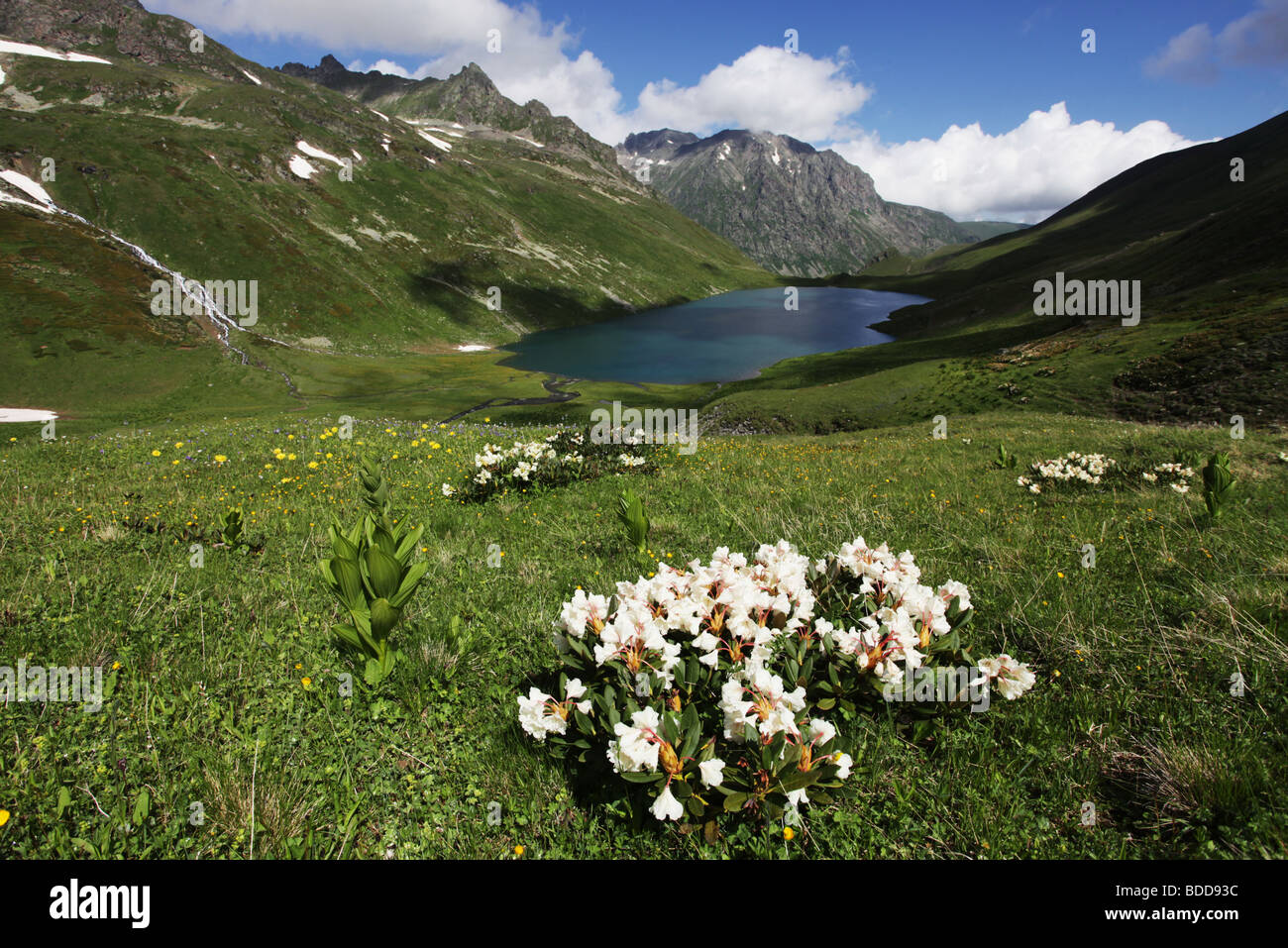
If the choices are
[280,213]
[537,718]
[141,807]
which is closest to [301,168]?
[280,213]

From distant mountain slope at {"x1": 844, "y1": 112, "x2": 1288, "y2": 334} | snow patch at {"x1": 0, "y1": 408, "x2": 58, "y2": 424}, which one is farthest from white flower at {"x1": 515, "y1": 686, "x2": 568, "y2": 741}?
snow patch at {"x1": 0, "y1": 408, "x2": 58, "y2": 424}

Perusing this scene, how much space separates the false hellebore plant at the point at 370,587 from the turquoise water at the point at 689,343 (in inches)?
3705

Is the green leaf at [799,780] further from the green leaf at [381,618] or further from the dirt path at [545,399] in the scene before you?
the dirt path at [545,399]

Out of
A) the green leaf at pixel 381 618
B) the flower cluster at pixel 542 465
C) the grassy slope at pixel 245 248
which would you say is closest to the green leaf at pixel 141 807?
the green leaf at pixel 381 618

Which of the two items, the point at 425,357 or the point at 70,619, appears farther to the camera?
the point at 425,357

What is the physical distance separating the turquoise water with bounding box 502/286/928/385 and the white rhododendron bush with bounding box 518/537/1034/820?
94323 millimetres

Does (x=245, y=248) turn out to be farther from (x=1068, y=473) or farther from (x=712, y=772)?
(x=712, y=772)

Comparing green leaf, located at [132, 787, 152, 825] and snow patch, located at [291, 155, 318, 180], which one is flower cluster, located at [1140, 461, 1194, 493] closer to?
green leaf, located at [132, 787, 152, 825]

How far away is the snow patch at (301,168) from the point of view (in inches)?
5942

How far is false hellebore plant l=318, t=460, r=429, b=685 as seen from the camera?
3773mm

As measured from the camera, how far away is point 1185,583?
4715mm
